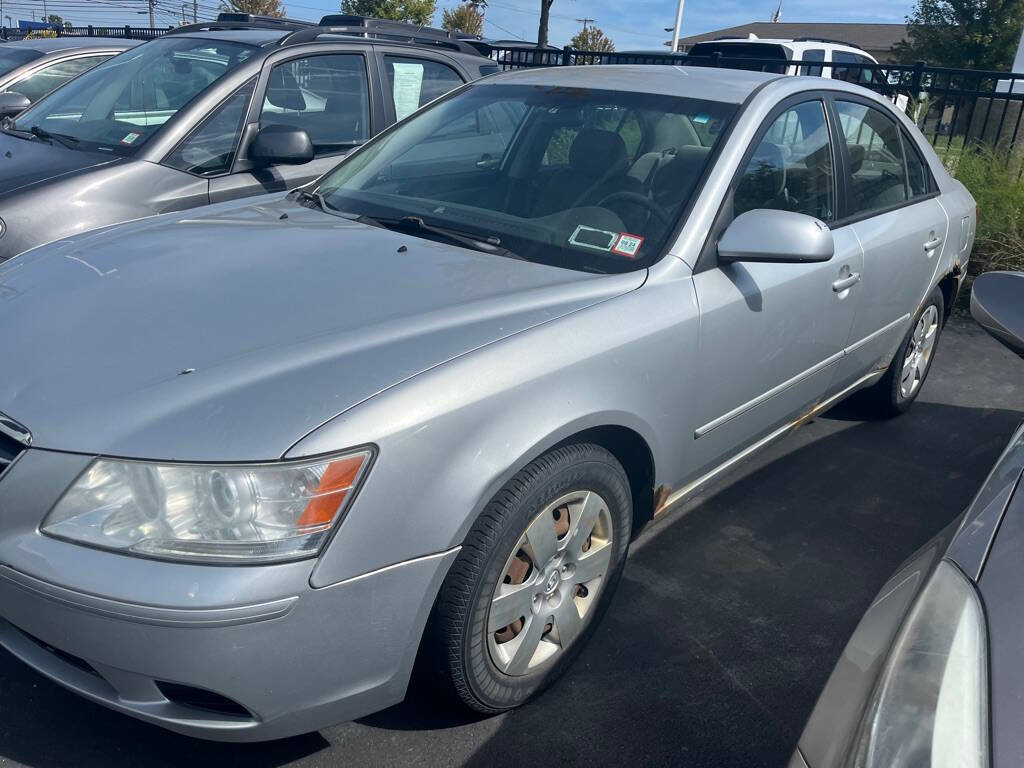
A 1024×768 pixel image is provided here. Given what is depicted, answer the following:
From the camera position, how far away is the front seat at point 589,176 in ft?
9.74

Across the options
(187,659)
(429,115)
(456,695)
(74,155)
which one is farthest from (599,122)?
(74,155)

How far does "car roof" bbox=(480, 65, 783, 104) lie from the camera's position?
3.22m

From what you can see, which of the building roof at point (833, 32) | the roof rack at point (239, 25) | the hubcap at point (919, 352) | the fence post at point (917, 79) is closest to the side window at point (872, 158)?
the hubcap at point (919, 352)

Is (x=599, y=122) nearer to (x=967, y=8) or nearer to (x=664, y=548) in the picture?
(x=664, y=548)

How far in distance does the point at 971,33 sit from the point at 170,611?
33.6 metres

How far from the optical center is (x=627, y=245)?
2742 mm

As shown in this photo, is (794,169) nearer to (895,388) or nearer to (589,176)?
(589,176)

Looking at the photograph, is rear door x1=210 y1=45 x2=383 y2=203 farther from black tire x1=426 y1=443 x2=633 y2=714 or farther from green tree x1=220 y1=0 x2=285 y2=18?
green tree x1=220 y1=0 x2=285 y2=18

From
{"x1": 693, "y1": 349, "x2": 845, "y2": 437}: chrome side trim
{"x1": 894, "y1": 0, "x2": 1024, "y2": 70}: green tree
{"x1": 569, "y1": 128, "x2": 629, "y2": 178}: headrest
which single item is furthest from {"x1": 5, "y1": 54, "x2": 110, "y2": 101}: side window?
{"x1": 894, "y1": 0, "x2": 1024, "y2": 70}: green tree

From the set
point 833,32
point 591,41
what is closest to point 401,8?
point 591,41

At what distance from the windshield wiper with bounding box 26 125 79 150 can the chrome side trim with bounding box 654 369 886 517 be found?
146 inches

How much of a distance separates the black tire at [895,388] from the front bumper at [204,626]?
316 cm

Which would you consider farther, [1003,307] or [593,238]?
[593,238]

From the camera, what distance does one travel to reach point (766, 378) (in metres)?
3.09
